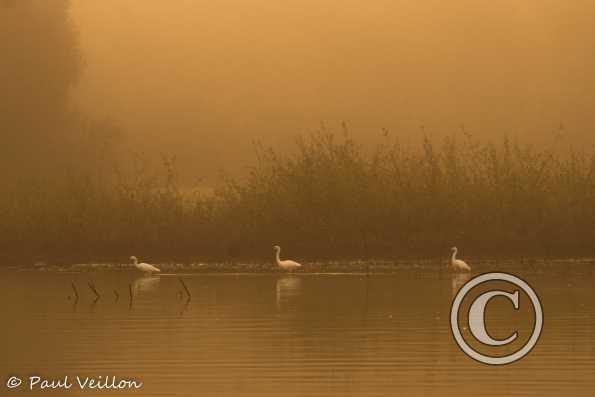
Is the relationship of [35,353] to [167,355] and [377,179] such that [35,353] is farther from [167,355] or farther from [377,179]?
[377,179]

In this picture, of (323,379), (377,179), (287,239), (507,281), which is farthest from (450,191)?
(323,379)

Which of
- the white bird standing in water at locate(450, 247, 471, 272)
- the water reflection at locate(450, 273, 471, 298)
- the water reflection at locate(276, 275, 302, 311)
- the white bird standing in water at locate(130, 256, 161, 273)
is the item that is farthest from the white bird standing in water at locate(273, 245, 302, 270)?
the water reflection at locate(450, 273, 471, 298)

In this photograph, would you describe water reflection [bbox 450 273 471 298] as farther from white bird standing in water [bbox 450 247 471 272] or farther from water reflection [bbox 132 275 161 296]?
water reflection [bbox 132 275 161 296]

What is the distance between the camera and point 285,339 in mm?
13398

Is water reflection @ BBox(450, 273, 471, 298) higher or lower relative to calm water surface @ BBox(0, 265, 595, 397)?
higher

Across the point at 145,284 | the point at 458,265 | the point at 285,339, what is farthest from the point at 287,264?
the point at 285,339

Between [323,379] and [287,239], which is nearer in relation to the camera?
[323,379]

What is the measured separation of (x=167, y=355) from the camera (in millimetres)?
12117

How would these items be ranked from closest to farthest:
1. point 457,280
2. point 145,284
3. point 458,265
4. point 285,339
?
1. point 285,339
2. point 457,280
3. point 145,284
4. point 458,265

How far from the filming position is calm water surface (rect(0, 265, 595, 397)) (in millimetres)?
10445

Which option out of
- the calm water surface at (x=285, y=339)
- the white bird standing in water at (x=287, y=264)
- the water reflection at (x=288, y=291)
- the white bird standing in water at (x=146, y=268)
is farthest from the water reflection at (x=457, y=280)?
the white bird standing in water at (x=146, y=268)

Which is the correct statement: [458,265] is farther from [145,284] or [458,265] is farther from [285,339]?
[285,339]

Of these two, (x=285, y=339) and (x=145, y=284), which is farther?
(x=145, y=284)

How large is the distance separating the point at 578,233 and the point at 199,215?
683 cm
